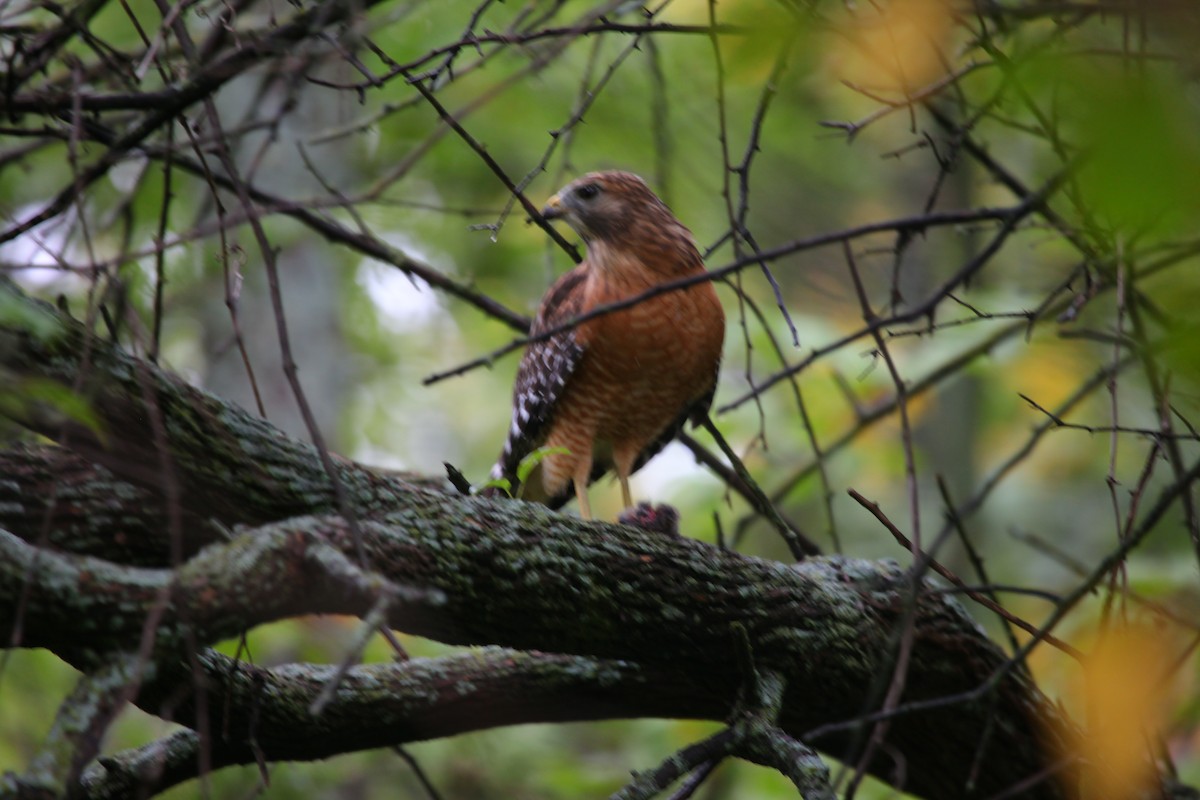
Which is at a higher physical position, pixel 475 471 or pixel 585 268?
pixel 475 471

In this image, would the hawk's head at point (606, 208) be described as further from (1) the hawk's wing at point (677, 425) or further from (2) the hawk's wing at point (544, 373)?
(1) the hawk's wing at point (677, 425)

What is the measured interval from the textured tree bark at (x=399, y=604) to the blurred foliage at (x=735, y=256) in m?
0.36

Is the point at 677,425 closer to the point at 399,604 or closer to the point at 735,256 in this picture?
the point at 735,256

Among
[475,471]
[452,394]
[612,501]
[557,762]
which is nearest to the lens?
[557,762]

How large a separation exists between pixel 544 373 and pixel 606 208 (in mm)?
753

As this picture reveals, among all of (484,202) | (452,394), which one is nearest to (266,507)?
(484,202)

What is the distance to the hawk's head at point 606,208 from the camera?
488 centimetres

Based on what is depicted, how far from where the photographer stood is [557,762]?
659 centimetres

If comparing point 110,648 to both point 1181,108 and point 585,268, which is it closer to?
point 1181,108

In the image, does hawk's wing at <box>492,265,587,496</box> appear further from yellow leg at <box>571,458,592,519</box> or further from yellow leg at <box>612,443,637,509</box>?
yellow leg at <box>612,443,637,509</box>

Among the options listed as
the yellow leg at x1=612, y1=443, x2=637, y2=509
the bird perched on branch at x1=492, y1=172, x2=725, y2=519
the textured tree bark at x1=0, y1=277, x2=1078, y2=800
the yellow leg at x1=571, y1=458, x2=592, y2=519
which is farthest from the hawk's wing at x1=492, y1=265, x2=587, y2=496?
the textured tree bark at x1=0, y1=277, x2=1078, y2=800

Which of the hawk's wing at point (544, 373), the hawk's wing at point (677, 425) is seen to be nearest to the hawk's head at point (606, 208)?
the hawk's wing at point (544, 373)

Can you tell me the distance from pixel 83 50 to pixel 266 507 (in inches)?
142

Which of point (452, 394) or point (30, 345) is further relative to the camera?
point (452, 394)
